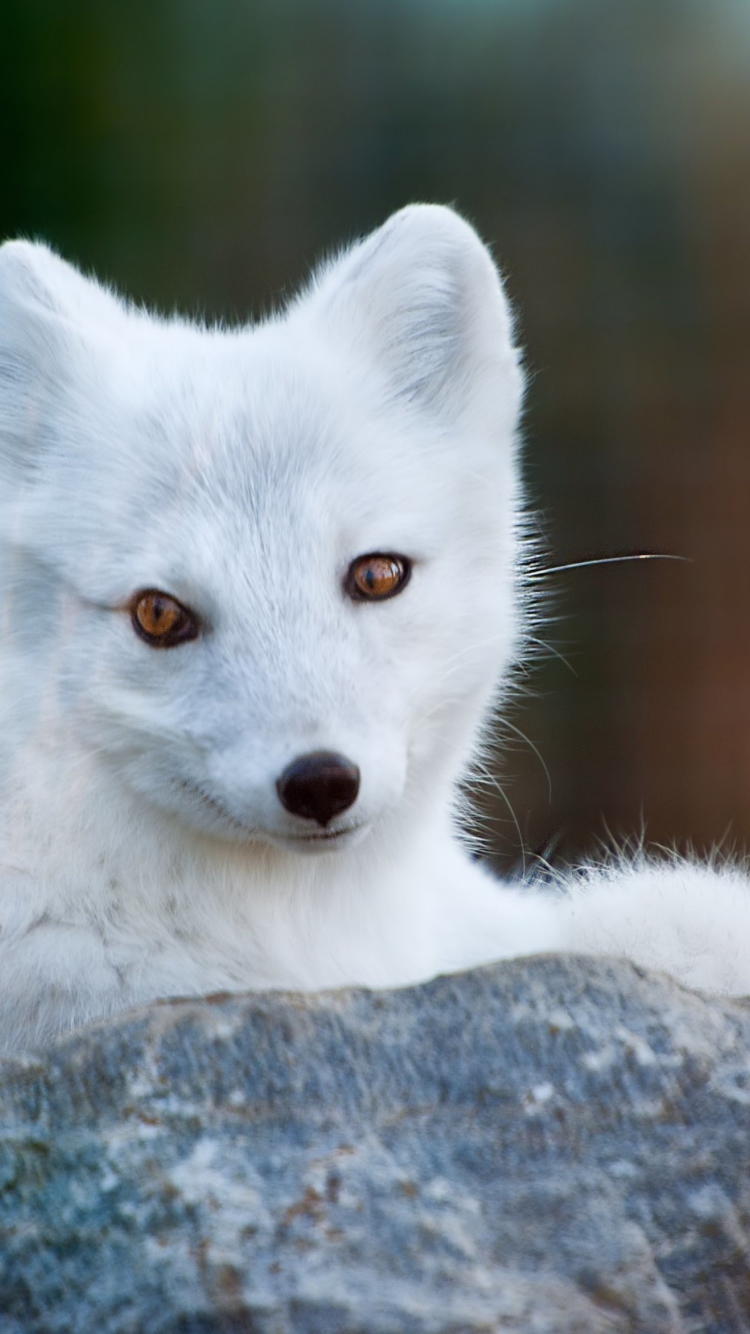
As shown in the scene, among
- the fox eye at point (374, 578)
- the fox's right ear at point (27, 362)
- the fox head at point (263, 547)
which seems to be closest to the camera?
the fox head at point (263, 547)

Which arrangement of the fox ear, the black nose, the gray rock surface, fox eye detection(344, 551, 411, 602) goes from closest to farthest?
the gray rock surface, the black nose, fox eye detection(344, 551, 411, 602), the fox ear

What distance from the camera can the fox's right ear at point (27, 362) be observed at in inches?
89.4

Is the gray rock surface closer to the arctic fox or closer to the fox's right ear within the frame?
the arctic fox

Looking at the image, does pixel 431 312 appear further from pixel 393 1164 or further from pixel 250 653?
pixel 393 1164

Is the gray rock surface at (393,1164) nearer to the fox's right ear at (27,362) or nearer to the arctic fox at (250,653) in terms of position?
the arctic fox at (250,653)

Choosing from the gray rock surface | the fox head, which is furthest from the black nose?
the gray rock surface

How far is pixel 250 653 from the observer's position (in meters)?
1.93

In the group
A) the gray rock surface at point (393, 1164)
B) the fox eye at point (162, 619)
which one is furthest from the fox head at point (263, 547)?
the gray rock surface at point (393, 1164)

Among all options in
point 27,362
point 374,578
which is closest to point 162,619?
point 374,578

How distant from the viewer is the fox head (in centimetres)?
192

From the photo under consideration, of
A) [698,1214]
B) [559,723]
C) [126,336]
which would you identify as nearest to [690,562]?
[559,723]

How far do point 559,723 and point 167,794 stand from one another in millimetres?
3112

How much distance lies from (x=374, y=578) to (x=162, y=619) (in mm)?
306

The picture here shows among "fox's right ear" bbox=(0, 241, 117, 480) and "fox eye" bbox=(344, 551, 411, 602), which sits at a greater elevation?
"fox's right ear" bbox=(0, 241, 117, 480)
